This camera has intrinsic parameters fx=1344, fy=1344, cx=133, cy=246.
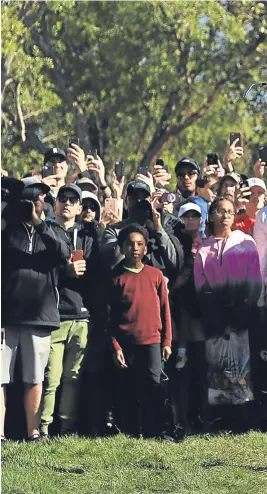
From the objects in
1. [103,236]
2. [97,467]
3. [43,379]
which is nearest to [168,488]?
[97,467]

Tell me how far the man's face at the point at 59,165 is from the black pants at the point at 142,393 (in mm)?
1790

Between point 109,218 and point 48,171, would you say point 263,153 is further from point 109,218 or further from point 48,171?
point 48,171

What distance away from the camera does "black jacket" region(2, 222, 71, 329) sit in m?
10.4

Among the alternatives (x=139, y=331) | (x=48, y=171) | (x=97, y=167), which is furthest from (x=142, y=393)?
(x=97, y=167)

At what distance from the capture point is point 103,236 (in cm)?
1091

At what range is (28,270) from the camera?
10477 millimetres

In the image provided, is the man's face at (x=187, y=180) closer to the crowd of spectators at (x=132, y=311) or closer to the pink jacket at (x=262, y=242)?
the crowd of spectators at (x=132, y=311)

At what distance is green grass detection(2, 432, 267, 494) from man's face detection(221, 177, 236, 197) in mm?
2135

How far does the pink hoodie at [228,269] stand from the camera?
1097cm

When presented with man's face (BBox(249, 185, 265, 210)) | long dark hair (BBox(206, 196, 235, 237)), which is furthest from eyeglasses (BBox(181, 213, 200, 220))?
man's face (BBox(249, 185, 265, 210))

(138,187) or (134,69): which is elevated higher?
(134,69)

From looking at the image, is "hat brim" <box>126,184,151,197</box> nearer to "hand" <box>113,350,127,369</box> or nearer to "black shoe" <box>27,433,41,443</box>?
"hand" <box>113,350,127,369</box>

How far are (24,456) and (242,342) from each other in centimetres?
236

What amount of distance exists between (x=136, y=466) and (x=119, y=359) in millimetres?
1494
